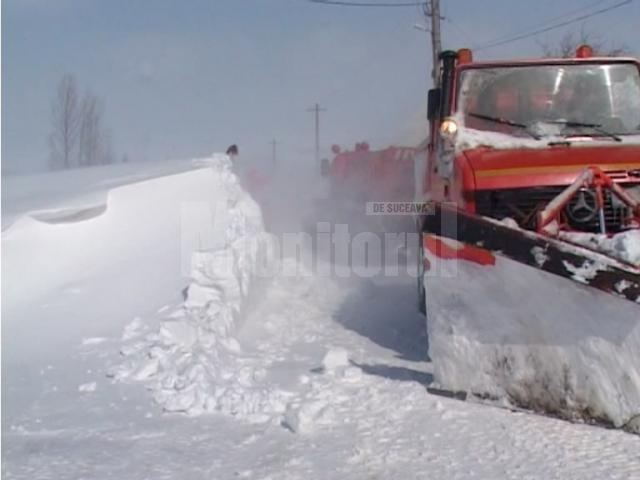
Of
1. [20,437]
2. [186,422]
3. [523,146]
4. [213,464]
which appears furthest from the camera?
[523,146]

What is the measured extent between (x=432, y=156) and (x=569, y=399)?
9.21 ft

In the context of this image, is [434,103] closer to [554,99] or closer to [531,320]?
[554,99]

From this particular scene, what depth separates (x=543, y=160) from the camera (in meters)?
5.14

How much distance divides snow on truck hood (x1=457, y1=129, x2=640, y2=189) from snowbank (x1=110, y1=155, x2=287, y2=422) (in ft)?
6.40

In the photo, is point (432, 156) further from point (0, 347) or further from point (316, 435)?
point (0, 347)

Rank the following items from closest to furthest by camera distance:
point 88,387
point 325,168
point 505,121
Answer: point 88,387 → point 505,121 → point 325,168

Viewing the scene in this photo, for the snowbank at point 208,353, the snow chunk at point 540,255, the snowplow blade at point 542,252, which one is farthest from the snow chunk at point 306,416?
the snow chunk at point 540,255

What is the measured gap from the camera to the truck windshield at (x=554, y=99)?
5789 mm

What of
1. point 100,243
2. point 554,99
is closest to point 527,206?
point 554,99

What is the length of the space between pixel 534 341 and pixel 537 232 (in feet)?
2.05

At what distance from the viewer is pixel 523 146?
548 cm

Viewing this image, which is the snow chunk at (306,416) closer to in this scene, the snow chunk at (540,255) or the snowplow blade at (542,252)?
the snowplow blade at (542,252)

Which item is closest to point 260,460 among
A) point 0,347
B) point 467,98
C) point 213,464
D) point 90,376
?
point 213,464

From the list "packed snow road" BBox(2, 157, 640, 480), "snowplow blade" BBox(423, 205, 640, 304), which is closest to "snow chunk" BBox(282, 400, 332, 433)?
"packed snow road" BBox(2, 157, 640, 480)
